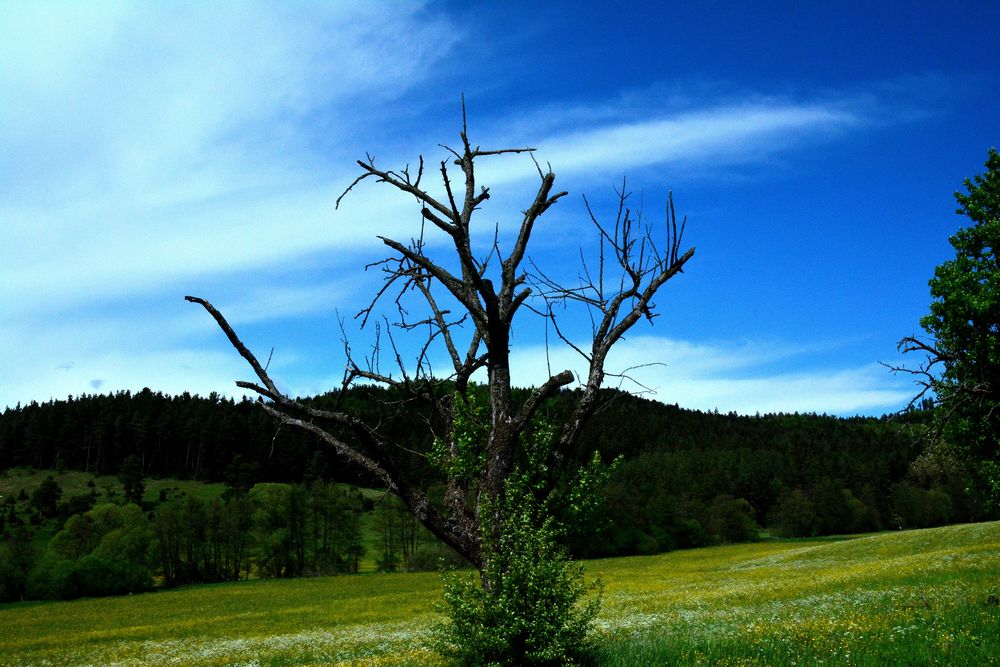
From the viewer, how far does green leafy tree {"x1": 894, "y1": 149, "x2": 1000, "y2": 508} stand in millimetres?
27469

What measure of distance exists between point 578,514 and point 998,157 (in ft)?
97.2

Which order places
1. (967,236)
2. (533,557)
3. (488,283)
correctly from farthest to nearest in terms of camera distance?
(967,236) → (488,283) → (533,557)

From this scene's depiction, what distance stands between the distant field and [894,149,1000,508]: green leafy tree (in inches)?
187

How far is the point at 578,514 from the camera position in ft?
39.5

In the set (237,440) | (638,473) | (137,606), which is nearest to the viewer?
(137,606)

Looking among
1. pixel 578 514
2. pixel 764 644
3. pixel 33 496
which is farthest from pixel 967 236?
pixel 33 496

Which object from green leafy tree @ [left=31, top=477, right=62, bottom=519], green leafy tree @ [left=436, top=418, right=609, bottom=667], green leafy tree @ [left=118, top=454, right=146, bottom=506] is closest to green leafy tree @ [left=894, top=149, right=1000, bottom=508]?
green leafy tree @ [left=436, top=418, right=609, bottom=667]

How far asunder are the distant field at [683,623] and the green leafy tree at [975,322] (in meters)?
4.76

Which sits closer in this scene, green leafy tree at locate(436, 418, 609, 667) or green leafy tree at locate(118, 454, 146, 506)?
green leafy tree at locate(436, 418, 609, 667)

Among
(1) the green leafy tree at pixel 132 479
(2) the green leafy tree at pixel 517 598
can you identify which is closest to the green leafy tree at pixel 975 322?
(2) the green leafy tree at pixel 517 598

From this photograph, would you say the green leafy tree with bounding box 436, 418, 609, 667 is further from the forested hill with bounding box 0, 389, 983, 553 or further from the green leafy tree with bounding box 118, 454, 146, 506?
the green leafy tree with bounding box 118, 454, 146, 506

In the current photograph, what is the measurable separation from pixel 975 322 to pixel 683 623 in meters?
18.5

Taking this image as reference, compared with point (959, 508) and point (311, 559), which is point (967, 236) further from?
point (959, 508)

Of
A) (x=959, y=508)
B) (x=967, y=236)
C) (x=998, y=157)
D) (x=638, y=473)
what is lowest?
(x=959, y=508)
